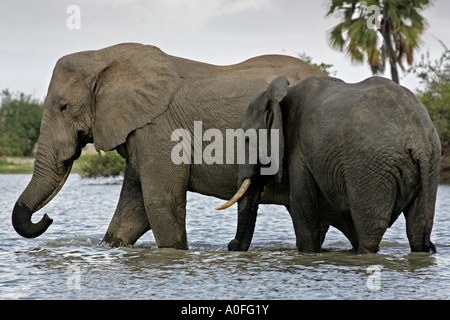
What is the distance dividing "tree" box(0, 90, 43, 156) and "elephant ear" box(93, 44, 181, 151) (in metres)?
38.8

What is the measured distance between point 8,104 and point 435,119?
34854mm

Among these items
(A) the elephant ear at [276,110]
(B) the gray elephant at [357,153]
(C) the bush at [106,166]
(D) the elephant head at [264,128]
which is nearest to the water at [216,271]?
(B) the gray elephant at [357,153]

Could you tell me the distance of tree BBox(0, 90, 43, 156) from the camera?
47.0m

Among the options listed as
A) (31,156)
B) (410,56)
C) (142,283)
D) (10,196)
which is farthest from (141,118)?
(31,156)

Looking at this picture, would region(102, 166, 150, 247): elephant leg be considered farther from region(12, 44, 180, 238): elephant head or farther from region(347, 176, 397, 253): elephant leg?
region(347, 176, 397, 253): elephant leg

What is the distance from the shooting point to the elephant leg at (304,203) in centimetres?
752

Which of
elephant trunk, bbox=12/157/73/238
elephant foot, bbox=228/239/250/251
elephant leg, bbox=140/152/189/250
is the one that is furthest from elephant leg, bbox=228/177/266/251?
elephant trunk, bbox=12/157/73/238

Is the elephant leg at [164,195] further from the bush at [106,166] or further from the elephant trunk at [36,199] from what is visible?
the bush at [106,166]

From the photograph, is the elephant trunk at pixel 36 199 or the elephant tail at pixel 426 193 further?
the elephant trunk at pixel 36 199

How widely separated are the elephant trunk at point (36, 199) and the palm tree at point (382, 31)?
65.9 ft

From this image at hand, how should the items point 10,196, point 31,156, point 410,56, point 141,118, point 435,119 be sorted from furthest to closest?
point 31,156, point 410,56, point 435,119, point 10,196, point 141,118
